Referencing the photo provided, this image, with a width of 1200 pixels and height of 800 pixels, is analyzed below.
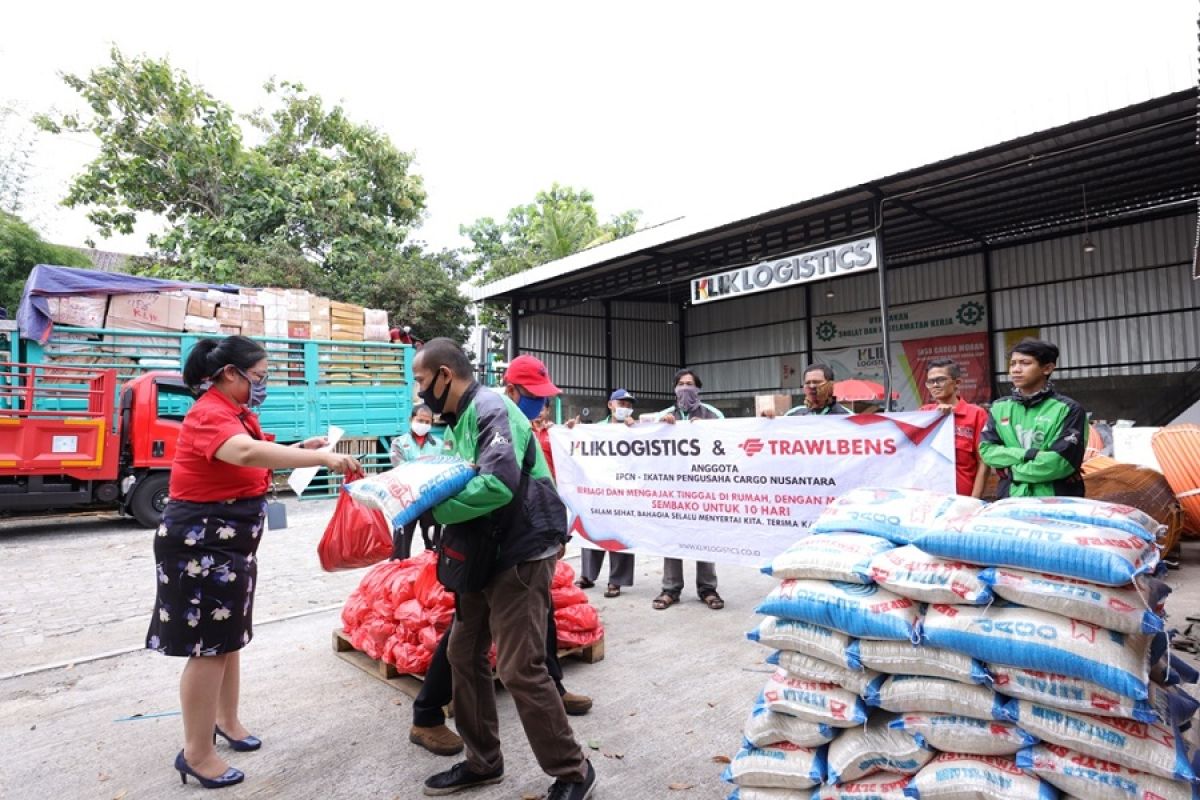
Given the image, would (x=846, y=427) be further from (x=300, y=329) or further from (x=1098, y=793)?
(x=300, y=329)

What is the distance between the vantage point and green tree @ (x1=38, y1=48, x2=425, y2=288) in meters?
20.1

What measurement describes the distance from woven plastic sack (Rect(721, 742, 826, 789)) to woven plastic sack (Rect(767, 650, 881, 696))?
22 centimetres

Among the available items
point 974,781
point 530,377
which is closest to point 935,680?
Answer: point 974,781

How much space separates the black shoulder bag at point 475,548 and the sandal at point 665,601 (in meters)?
2.83

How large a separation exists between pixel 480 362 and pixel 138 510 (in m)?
7.45

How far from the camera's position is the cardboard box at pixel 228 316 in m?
12.4

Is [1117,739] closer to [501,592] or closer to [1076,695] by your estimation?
[1076,695]

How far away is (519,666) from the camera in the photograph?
2.31 m

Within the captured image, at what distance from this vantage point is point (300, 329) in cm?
1296

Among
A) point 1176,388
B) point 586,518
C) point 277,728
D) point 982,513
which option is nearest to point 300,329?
point 586,518

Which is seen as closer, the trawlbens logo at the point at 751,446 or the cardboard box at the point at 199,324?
the trawlbens logo at the point at 751,446

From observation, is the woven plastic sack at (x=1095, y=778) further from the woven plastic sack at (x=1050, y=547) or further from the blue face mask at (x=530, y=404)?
the blue face mask at (x=530, y=404)

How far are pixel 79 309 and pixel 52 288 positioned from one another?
448mm

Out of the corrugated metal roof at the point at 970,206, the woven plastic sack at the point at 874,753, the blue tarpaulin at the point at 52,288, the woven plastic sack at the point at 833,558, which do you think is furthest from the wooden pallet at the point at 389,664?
the blue tarpaulin at the point at 52,288
